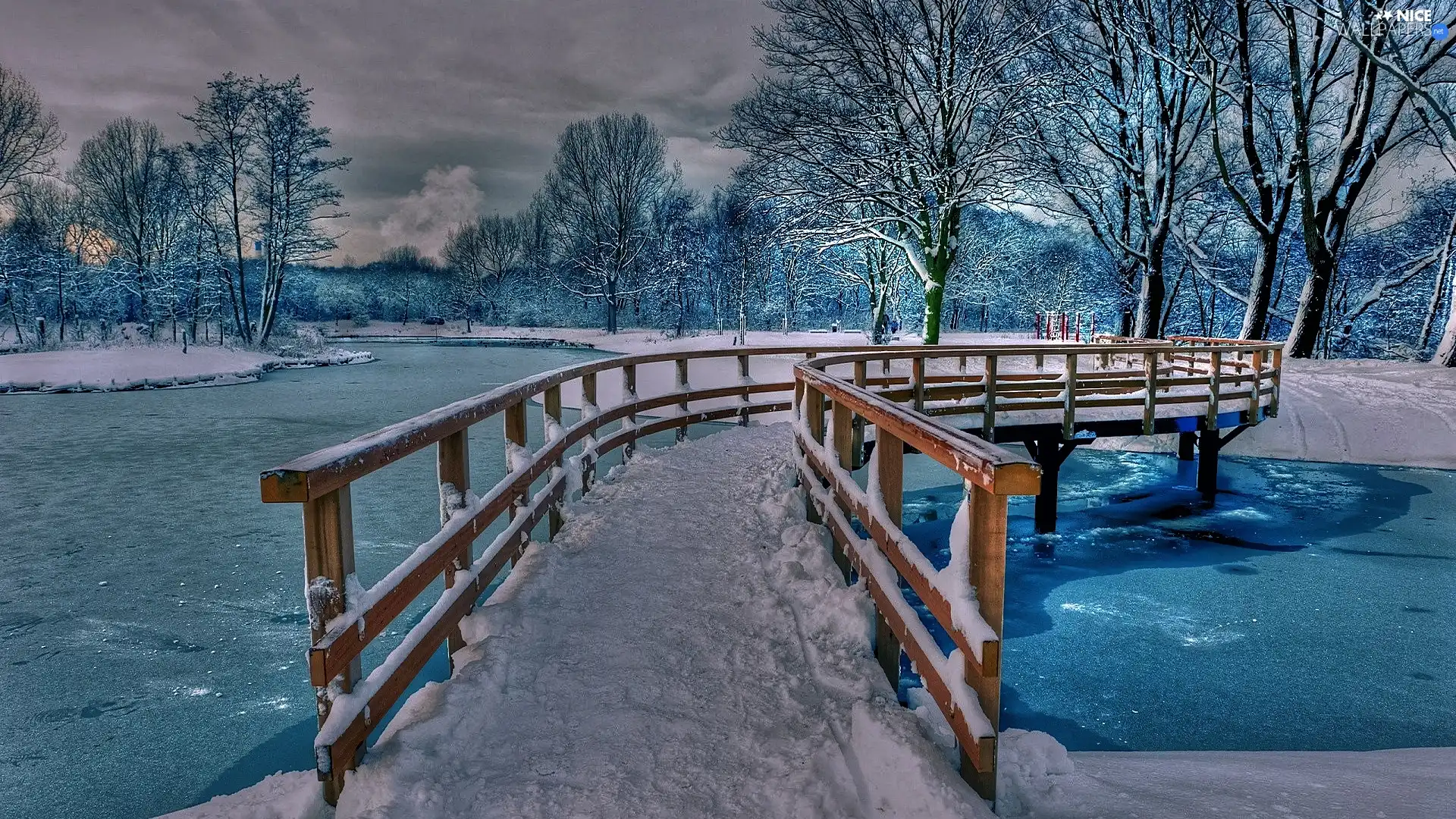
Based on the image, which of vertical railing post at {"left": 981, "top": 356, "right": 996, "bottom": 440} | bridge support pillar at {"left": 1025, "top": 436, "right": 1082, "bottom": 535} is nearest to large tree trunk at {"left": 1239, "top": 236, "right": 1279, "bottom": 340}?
bridge support pillar at {"left": 1025, "top": 436, "right": 1082, "bottom": 535}

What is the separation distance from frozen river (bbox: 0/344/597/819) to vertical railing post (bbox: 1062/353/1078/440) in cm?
824

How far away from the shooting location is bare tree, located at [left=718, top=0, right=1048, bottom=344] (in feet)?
59.4

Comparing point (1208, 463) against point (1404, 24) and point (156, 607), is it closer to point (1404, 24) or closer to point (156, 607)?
point (156, 607)

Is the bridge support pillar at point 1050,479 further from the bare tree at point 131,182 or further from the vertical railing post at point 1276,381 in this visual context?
the bare tree at point 131,182

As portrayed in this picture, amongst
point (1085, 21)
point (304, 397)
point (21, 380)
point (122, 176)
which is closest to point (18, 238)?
point (122, 176)

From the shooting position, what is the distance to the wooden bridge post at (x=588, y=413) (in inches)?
263

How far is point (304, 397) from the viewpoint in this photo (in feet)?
73.7

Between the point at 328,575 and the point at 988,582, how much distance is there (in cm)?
204

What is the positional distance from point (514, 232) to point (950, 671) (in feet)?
277

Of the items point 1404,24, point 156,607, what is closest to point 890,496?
point 156,607

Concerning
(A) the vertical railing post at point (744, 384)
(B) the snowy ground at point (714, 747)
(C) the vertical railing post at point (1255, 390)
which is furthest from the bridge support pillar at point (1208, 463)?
(B) the snowy ground at point (714, 747)

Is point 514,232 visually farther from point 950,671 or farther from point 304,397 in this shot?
point 950,671

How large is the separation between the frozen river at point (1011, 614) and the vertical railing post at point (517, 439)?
1.73m

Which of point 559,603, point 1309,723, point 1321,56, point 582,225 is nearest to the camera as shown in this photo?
point 559,603
